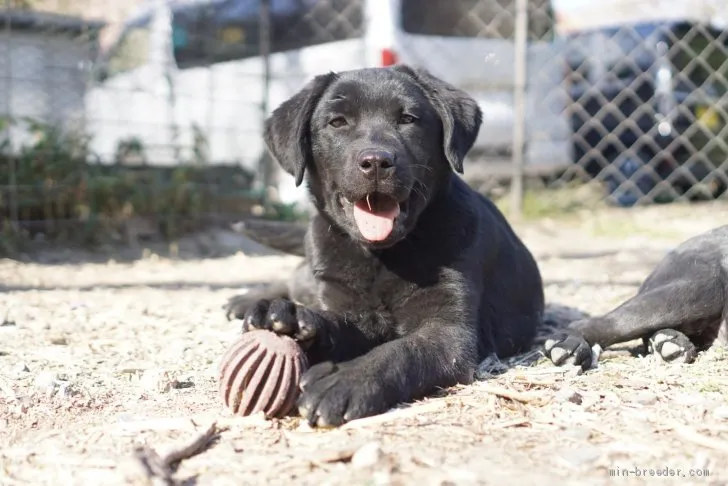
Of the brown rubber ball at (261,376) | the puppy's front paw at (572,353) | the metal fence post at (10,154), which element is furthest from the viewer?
the metal fence post at (10,154)

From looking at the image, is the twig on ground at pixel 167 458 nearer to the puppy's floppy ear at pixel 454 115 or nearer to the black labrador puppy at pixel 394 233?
the black labrador puppy at pixel 394 233

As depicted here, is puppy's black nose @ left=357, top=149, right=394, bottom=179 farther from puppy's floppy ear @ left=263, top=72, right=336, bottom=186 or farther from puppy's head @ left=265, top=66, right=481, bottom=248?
puppy's floppy ear @ left=263, top=72, right=336, bottom=186

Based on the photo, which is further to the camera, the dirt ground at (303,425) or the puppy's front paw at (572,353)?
A: the puppy's front paw at (572,353)

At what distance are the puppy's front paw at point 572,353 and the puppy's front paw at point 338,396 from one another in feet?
2.85

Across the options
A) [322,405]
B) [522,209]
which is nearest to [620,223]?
[522,209]

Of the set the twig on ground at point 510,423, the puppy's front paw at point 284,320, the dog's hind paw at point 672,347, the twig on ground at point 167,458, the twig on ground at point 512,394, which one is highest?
the puppy's front paw at point 284,320

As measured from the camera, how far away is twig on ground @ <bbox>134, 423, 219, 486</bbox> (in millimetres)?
1756

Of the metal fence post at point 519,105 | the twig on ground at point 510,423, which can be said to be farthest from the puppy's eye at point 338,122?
the metal fence post at point 519,105

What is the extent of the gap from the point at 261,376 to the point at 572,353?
3.89 ft

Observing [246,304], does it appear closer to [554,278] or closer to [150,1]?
[554,278]

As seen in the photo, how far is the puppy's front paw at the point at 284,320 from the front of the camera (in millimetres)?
2395

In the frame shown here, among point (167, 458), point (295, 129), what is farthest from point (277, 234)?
point (167, 458)

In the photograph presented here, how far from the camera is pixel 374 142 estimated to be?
110 inches

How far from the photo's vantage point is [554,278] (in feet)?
17.0
